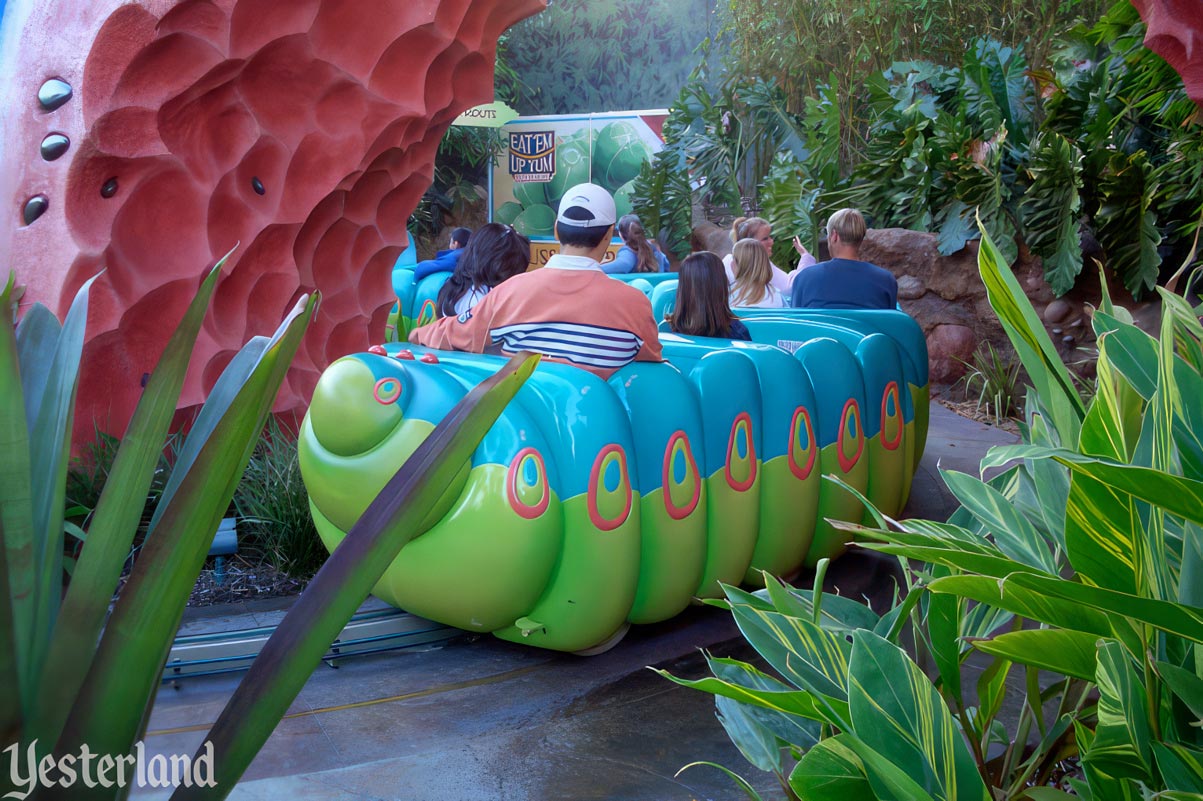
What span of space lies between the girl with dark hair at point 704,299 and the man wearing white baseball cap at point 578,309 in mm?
735

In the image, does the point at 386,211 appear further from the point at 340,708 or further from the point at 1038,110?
the point at 1038,110

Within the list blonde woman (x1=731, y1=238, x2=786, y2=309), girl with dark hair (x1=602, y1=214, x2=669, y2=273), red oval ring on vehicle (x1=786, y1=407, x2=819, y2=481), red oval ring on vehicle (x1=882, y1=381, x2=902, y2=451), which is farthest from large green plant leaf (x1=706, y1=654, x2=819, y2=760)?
girl with dark hair (x1=602, y1=214, x2=669, y2=273)

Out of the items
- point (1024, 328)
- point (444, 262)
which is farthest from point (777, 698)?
point (444, 262)

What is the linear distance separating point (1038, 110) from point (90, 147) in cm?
800

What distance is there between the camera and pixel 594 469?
104 inches

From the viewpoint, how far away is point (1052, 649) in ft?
2.85

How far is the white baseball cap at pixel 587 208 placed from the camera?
9.81 ft

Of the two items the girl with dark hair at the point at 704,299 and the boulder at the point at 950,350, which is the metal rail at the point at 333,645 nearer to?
the girl with dark hair at the point at 704,299

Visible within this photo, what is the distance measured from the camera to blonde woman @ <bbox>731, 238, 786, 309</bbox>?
4.94 metres

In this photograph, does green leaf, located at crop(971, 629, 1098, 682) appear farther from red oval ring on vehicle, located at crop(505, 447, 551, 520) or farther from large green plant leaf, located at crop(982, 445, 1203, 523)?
red oval ring on vehicle, located at crop(505, 447, 551, 520)

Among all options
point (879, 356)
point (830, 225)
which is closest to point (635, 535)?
point (879, 356)

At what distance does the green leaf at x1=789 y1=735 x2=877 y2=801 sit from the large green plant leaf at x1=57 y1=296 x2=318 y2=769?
56cm

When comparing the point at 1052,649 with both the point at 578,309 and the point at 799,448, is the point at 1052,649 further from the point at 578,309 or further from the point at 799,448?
the point at 799,448

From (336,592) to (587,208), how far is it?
7.80 feet
